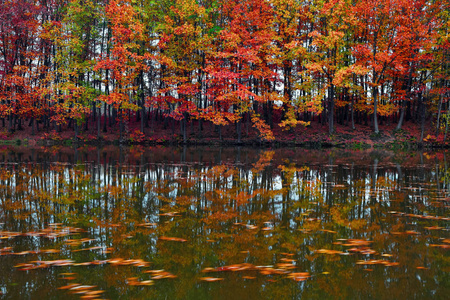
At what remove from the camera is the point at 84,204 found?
21.1 ft

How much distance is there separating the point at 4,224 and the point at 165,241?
2736 millimetres

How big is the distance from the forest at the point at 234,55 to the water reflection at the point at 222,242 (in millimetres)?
21463

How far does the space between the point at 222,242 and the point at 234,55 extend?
2476 centimetres

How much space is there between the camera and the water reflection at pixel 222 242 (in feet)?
9.92

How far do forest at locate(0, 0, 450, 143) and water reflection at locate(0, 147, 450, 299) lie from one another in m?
21.5

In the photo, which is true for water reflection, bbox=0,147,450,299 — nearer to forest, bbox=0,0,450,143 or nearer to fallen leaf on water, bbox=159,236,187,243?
fallen leaf on water, bbox=159,236,187,243

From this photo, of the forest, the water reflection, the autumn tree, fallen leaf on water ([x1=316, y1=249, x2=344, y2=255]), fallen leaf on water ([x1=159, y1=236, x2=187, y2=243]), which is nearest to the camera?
the water reflection

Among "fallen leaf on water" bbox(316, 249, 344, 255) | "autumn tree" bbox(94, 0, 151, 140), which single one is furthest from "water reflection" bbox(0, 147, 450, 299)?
"autumn tree" bbox(94, 0, 151, 140)

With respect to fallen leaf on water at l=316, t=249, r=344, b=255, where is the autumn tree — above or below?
above

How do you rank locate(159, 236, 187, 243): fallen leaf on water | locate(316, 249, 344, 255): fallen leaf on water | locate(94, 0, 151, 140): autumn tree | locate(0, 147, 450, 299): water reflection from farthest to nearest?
1. locate(94, 0, 151, 140): autumn tree
2. locate(159, 236, 187, 243): fallen leaf on water
3. locate(316, 249, 344, 255): fallen leaf on water
4. locate(0, 147, 450, 299): water reflection

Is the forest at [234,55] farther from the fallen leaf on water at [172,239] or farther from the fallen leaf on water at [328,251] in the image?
the fallen leaf on water at [328,251]

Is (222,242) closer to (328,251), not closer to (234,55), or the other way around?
(328,251)

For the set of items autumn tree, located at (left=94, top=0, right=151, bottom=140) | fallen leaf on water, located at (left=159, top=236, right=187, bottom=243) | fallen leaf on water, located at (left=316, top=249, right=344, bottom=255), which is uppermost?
autumn tree, located at (left=94, top=0, right=151, bottom=140)

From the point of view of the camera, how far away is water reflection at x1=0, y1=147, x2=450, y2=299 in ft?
9.92
